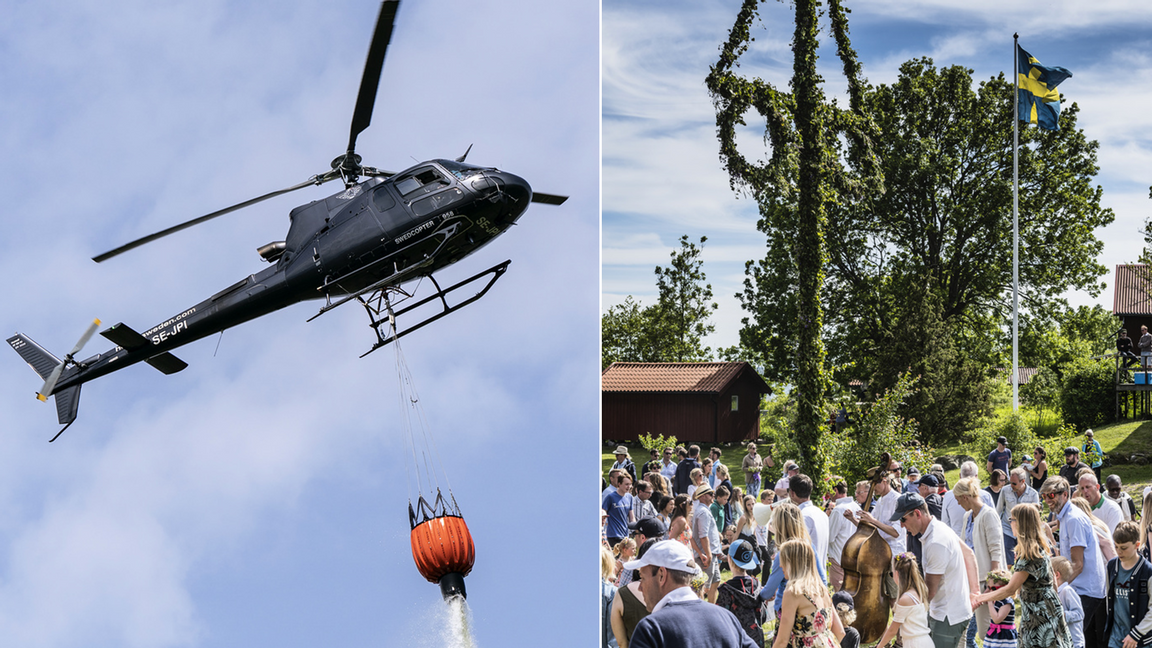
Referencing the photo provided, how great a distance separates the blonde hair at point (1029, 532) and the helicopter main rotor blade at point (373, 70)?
5432mm

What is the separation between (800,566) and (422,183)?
468 centimetres

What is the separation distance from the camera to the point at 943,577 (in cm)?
591

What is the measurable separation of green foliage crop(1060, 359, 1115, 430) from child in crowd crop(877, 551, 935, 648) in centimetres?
1544

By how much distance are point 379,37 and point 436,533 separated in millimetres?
3789

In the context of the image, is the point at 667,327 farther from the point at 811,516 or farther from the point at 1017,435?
the point at 811,516

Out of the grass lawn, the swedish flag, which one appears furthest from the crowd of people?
the swedish flag

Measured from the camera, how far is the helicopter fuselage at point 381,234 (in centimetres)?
823

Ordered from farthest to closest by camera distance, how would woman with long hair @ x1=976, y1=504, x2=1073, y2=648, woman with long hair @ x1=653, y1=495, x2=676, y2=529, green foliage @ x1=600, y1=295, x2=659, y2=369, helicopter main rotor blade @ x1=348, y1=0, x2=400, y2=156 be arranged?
green foliage @ x1=600, y1=295, x2=659, y2=369
woman with long hair @ x1=653, y1=495, x2=676, y2=529
helicopter main rotor blade @ x1=348, y1=0, x2=400, y2=156
woman with long hair @ x1=976, y1=504, x2=1073, y2=648

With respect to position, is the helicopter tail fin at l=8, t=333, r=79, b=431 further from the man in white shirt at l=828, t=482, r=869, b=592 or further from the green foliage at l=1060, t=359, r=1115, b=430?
the green foliage at l=1060, t=359, r=1115, b=430

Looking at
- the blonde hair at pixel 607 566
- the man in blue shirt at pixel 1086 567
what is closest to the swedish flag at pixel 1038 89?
the man in blue shirt at pixel 1086 567

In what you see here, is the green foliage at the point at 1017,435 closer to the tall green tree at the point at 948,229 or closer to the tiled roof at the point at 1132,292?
the tiled roof at the point at 1132,292

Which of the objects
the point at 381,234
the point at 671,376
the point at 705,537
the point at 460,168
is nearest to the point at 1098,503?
the point at 705,537

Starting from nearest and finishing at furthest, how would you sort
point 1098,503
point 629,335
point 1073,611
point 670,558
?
point 670,558 → point 1073,611 → point 1098,503 → point 629,335

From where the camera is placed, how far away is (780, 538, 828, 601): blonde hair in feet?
16.2
